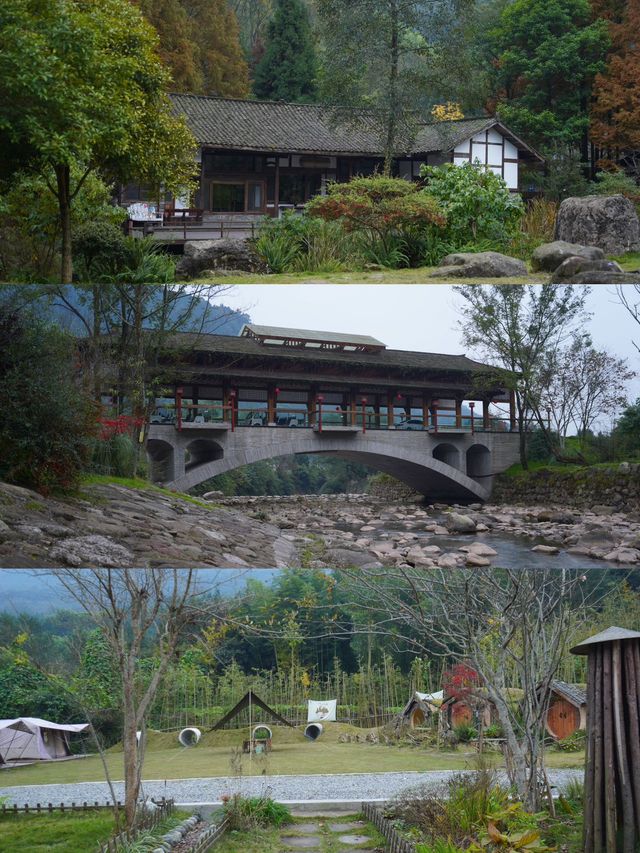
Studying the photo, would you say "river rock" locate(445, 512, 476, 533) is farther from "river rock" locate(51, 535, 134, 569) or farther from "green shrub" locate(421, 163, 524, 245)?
"green shrub" locate(421, 163, 524, 245)

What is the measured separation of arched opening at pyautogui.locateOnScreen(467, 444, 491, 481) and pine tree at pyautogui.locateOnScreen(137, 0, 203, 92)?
1562cm

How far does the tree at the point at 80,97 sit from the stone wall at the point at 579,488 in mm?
4953

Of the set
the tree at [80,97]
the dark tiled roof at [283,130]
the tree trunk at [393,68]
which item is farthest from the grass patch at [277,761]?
the dark tiled roof at [283,130]

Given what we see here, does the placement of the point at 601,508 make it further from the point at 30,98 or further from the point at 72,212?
the point at 72,212

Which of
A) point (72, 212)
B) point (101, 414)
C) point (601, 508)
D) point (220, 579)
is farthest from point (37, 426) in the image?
point (72, 212)

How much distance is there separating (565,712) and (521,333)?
374 inches

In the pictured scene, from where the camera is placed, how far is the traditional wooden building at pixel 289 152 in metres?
21.2

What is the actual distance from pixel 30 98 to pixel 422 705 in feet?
37.7

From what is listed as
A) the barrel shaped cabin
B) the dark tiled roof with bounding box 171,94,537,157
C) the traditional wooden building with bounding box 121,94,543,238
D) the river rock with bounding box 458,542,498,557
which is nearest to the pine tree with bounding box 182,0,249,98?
the dark tiled roof with bounding box 171,94,537,157

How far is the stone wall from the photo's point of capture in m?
7.81

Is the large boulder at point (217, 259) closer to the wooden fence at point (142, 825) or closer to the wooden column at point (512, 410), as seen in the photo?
the wooden column at point (512, 410)

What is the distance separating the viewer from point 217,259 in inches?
409

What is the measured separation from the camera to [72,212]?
12.6 meters

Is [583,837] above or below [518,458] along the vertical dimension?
below
